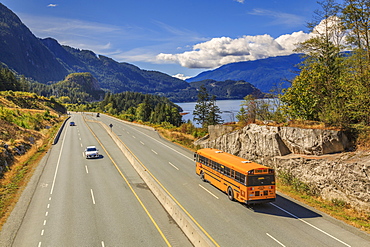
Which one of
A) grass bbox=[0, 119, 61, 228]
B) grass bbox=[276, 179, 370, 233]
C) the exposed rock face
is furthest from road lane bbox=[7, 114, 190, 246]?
the exposed rock face

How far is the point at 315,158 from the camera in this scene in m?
22.8

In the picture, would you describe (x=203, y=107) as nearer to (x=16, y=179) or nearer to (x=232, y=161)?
Result: (x=232, y=161)

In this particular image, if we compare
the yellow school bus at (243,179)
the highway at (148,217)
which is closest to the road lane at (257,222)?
the highway at (148,217)

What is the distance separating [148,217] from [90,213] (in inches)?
169

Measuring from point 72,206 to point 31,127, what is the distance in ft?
152

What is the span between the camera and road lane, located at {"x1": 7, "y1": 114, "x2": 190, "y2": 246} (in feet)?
48.1

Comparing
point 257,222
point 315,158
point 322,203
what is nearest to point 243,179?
point 257,222

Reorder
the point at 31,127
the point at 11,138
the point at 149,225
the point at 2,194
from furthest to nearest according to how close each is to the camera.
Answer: the point at 31,127 < the point at 11,138 < the point at 2,194 < the point at 149,225

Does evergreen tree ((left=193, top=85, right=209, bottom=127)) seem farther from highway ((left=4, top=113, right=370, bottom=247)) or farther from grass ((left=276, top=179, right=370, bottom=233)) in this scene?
grass ((left=276, top=179, right=370, bottom=233))

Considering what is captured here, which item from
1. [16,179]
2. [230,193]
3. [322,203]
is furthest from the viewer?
[16,179]

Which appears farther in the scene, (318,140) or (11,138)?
(11,138)

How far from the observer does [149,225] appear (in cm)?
1644

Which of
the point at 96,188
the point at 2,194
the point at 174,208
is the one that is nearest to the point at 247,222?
the point at 174,208

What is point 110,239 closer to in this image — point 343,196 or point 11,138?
point 343,196
